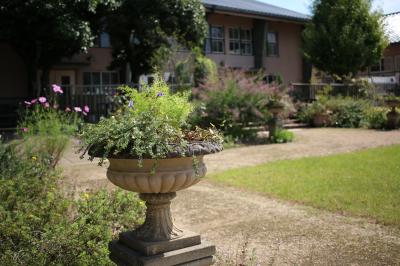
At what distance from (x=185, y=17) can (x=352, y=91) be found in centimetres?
1133

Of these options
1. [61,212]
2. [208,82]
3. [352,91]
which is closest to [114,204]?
[61,212]

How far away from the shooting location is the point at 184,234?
376 cm

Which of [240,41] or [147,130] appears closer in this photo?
[147,130]

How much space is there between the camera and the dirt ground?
448 centimetres

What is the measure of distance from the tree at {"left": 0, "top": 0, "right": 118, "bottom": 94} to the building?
197 cm

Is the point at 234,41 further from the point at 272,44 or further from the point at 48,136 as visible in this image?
the point at 48,136

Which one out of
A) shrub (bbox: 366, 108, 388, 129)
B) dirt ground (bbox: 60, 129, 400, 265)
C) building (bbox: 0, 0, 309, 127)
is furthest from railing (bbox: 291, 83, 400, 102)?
dirt ground (bbox: 60, 129, 400, 265)

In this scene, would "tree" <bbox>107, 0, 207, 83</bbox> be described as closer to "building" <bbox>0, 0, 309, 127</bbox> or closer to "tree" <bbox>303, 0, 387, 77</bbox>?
"building" <bbox>0, 0, 309, 127</bbox>

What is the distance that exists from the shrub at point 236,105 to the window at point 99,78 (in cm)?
1096

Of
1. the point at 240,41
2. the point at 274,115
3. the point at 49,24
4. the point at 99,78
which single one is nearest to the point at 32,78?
the point at 49,24

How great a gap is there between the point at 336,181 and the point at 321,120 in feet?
41.5

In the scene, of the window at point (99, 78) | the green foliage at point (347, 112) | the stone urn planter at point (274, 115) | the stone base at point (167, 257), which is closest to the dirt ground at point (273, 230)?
the stone base at point (167, 257)

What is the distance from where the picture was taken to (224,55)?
29359 mm

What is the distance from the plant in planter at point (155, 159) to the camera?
3.39 metres
